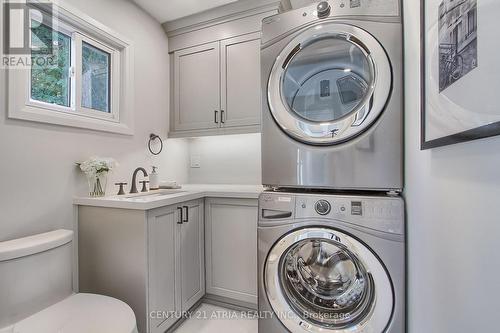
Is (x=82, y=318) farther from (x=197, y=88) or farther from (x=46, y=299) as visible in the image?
(x=197, y=88)

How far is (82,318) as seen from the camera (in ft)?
3.34

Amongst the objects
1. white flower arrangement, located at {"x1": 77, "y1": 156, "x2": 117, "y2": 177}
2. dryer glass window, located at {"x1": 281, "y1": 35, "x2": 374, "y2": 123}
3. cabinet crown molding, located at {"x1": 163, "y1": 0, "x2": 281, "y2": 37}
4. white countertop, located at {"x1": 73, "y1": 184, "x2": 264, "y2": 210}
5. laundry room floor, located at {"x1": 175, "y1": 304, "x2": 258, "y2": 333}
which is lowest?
laundry room floor, located at {"x1": 175, "y1": 304, "x2": 258, "y2": 333}

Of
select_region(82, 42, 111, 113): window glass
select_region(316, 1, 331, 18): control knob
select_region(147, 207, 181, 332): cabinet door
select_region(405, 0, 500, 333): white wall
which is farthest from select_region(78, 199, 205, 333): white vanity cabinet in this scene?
select_region(316, 1, 331, 18): control knob

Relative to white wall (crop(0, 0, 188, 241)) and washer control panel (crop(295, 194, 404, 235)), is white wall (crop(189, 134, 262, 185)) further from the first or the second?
washer control panel (crop(295, 194, 404, 235))

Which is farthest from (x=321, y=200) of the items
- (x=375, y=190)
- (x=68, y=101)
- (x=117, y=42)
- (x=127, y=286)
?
(x=117, y=42)

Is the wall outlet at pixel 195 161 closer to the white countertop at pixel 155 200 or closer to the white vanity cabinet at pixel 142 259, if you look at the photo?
the white countertop at pixel 155 200

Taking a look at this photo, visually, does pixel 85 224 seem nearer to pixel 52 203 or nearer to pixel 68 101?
pixel 52 203

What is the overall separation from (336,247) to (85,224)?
5.08 ft

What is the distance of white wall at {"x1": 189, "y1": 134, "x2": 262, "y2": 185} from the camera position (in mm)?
2336

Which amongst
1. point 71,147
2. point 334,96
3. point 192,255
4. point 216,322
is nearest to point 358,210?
point 334,96

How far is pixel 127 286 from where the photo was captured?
1.35m

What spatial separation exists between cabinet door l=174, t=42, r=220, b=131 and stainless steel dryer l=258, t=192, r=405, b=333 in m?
1.28

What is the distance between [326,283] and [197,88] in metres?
1.96

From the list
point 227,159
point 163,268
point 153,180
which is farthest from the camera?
point 227,159
